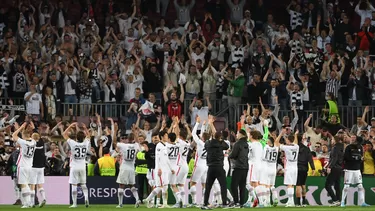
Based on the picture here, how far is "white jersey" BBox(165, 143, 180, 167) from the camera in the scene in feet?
120

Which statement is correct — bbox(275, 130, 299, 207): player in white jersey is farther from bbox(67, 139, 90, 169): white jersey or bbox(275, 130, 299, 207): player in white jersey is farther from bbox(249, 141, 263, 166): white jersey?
bbox(67, 139, 90, 169): white jersey

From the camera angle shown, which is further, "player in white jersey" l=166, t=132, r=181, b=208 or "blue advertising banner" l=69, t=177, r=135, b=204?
"blue advertising banner" l=69, t=177, r=135, b=204

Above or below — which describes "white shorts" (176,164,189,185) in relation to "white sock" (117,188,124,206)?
above

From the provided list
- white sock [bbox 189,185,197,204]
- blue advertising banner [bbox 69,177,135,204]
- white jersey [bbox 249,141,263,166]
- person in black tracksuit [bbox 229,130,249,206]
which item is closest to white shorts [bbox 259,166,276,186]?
white jersey [bbox 249,141,263,166]

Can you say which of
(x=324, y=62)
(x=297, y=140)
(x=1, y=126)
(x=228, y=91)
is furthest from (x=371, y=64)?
(x=1, y=126)

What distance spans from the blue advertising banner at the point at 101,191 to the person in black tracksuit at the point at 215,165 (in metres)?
6.70

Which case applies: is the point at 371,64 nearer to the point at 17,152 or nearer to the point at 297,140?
the point at 297,140

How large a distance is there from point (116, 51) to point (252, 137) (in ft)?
38.9

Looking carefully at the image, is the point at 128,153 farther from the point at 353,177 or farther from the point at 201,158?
the point at 353,177

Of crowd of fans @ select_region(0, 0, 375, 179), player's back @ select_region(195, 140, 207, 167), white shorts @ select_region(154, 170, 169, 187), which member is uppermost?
crowd of fans @ select_region(0, 0, 375, 179)

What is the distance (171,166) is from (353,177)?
5.91 m

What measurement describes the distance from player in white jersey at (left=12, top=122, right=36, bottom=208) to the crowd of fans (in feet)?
13.7

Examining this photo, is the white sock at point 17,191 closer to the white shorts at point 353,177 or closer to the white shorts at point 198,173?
the white shorts at point 198,173

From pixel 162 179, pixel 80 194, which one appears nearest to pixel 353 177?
pixel 162 179
